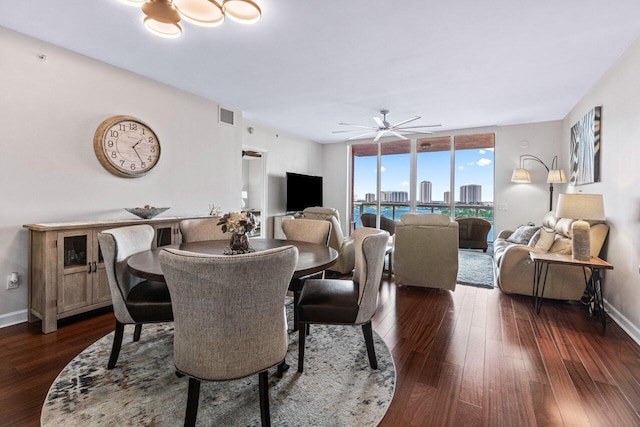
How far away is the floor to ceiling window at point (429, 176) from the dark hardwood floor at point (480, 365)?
3.62 meters

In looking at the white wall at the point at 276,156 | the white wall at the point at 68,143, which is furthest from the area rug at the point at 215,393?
the white wall at the point at 276,156

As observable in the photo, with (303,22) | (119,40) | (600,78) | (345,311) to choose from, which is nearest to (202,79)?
(119,40)

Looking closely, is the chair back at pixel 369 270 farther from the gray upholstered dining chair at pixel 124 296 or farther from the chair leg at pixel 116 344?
the chair leg at pixel 116 344

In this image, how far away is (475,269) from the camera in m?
4.71

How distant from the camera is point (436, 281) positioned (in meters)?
3.58

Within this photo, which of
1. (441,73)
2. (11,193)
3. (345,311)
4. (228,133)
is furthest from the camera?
(228,133)

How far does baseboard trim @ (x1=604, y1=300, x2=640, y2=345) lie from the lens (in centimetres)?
245

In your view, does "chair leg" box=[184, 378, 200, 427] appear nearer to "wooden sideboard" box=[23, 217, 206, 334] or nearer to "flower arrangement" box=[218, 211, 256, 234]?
"flower arrangement" box=[218, 211, 256, 234]

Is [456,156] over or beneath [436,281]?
over

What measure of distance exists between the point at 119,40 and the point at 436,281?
4129 mm

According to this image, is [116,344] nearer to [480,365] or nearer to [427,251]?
[480,365]

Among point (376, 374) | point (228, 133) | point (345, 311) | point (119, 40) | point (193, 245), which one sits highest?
point (119, 40)

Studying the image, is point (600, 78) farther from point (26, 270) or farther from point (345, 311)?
point (26, 270)

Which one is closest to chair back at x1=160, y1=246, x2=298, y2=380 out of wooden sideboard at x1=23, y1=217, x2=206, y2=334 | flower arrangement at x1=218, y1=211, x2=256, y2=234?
flower arrangement at x1=218, y1=211, x2=256, y2=234
